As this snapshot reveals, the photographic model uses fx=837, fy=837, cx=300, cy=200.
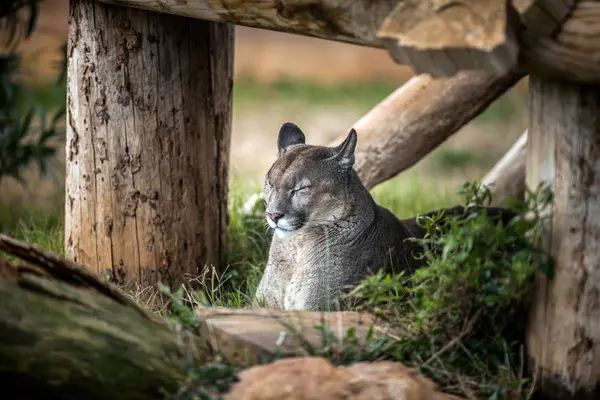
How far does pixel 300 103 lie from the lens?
1405 cm

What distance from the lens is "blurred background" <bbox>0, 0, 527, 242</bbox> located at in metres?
9.73

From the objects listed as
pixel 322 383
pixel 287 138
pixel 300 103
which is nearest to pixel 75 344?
pixel 322 383

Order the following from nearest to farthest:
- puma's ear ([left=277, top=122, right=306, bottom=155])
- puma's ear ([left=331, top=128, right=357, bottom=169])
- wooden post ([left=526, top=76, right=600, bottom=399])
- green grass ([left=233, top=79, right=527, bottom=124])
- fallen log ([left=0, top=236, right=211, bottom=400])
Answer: fallen log ([left=0, top=236, right=211, bottom=400]), wooden post ([left=526, top=76, right=600, bottom=399]), puma's ear ([left=331, top=128, right=357, bottom=169]), puma's ear ([left=277, top=122, right=306, bottom=155]), green grass ([left=233, top=79, right=527, bottom=124])

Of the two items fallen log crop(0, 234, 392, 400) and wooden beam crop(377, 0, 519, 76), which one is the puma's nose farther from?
wooden beam crop(377, 0, 519, 76)

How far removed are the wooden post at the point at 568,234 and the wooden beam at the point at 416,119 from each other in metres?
2.47

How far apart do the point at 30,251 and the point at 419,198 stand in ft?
15.7

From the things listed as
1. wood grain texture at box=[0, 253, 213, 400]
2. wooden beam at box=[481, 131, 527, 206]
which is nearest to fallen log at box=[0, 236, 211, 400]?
wood grain texture at box=[0, 253, 213, 400]

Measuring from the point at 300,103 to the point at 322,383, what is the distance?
1100 centimetres

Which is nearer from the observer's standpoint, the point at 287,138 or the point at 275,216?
the point at 275,216

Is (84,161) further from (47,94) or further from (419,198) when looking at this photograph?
(47,94)

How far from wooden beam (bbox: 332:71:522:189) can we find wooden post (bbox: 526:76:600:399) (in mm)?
2474

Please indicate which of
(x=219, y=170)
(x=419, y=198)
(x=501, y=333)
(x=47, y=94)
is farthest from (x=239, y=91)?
(x=501, y=333)

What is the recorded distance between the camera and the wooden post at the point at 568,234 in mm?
3449

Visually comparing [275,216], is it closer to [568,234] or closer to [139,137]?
[139,137]
